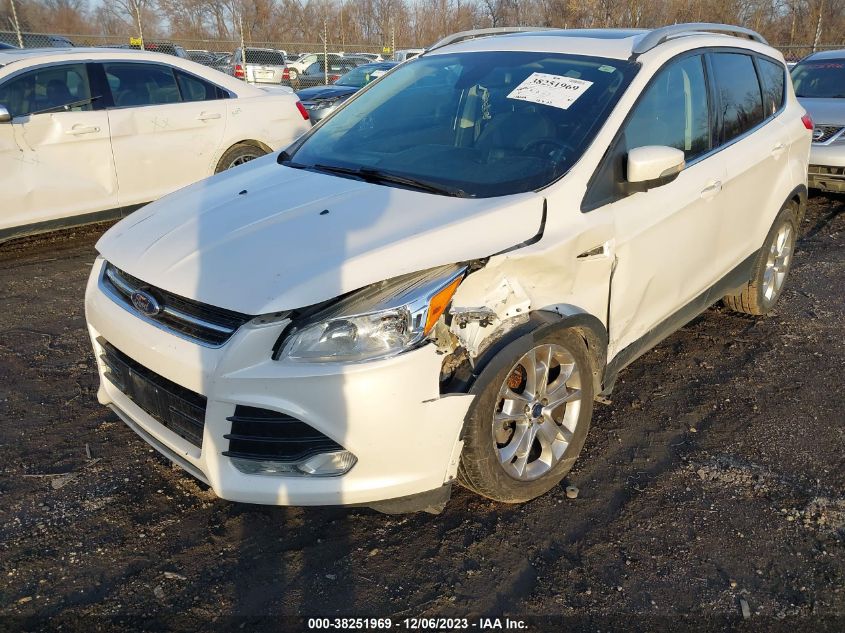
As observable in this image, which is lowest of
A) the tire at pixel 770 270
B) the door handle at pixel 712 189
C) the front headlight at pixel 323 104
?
the tire at pixel 770 270

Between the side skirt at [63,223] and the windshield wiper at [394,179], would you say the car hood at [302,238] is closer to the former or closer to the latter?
the windshield wiper at [394,179]

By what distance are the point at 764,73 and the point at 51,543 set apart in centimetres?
460

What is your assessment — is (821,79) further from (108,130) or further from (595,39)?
(108,130)

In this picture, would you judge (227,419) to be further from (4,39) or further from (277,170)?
(4,39)

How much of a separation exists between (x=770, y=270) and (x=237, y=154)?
5.06 meters

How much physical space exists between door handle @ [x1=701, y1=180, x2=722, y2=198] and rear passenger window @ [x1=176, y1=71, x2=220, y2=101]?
5.15 m

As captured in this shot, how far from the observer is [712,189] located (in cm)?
355

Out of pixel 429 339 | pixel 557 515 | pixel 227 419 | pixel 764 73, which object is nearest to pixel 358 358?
pixel 429 339

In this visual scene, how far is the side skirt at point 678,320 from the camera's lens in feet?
10.5

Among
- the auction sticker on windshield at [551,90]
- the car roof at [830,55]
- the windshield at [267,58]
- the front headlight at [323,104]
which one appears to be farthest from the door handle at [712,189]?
the windshield at [267,58]

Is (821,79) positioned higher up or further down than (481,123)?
further down

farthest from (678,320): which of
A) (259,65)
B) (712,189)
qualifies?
(259,65)

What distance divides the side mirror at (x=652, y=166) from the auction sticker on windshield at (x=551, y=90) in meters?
0.41

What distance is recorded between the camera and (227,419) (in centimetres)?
230
